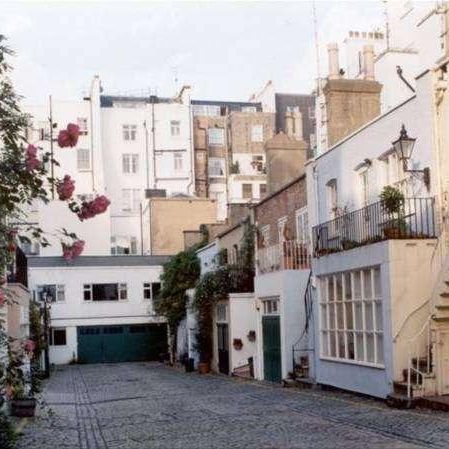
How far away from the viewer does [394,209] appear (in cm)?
1752

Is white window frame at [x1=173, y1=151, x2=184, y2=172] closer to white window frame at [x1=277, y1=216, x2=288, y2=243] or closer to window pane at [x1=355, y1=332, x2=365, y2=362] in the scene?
white window frame at [x1=277, y1=216, x2=288, y2=243]

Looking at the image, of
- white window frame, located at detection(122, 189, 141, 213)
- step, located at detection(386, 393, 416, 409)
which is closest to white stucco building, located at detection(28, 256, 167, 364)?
white window frame, located at detection(122, 189, 141, 213)

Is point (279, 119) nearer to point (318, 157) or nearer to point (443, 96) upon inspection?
point (318, 157)

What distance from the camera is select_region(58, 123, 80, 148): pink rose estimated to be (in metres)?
6.25

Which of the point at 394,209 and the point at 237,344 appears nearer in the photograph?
the point at 394,209

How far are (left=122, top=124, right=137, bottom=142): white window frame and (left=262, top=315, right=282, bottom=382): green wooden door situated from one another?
41.0 metres

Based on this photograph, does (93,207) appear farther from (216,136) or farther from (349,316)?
(216,136)

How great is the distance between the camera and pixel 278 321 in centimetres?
2556

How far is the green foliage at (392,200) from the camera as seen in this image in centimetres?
1748

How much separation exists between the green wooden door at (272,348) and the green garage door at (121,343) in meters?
24.9

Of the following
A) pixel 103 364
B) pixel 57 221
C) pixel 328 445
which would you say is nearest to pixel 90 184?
pixel 57 221

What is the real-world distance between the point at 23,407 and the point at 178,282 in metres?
26.2

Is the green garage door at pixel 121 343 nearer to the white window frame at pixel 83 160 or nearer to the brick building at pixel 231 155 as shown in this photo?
the white window frame at pixel 83 160

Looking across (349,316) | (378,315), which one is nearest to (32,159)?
(378,315)
